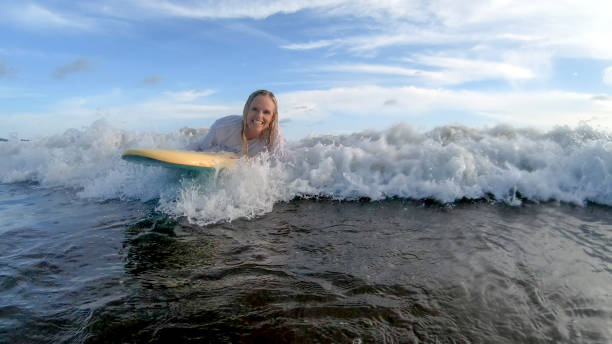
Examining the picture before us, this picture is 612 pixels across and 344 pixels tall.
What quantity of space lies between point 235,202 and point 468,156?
13.1 ft

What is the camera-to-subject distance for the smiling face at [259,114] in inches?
208

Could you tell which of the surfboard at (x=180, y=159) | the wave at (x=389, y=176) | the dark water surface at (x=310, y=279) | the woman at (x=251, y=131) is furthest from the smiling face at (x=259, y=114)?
the dark water surface at (x=310, y=279)

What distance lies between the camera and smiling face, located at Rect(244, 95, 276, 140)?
5273 millimetres

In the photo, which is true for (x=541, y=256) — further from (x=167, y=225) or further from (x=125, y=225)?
(x=125, y=225)

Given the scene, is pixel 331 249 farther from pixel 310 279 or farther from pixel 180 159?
pixel 180 159

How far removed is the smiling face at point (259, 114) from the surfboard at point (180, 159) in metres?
0.63

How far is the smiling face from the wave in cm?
46

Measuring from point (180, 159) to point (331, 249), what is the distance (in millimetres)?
2525

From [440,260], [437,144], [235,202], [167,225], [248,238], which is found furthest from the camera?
[437,144]

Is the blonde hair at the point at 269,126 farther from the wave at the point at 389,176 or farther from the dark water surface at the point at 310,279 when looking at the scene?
the dark water surface at the point at 310,279

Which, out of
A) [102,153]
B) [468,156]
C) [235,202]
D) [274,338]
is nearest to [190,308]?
[274,338]

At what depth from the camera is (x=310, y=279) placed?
251cm

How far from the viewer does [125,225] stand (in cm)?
391

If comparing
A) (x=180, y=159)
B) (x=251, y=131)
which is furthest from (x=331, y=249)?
(x=251, y=131)
